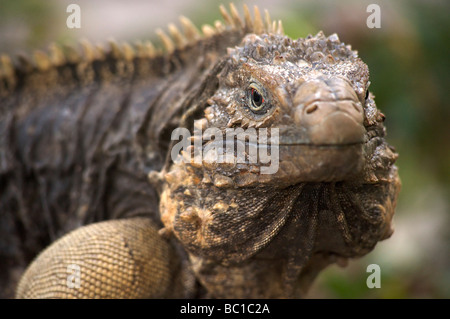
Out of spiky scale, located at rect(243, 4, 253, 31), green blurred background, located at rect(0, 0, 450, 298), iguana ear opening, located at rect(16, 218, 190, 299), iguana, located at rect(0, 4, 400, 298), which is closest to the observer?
iguana, located at rect(0, 4, 400, 298)

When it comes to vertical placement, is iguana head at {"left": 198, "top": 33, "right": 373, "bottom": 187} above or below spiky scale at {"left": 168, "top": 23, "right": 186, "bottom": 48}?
below

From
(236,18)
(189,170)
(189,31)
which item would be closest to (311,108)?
(189,170)

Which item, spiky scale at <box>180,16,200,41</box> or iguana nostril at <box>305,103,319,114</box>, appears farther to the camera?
spiky scale at <box>180,16,200,41</box>

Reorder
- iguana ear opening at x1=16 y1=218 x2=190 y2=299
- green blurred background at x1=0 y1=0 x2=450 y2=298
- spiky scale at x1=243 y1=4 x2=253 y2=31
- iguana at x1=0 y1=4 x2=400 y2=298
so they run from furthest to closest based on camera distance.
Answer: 1. green blurred background at x1=0 y1=0 x2=450 y2=298
2. spiky scale at x1=243 y1=4 x2=253 y2=31
3. iguana ear opening at x1=16 y1=218 x2=190 y2=299
4. iguana at x1=0 y1=4 x2=400 y2=298

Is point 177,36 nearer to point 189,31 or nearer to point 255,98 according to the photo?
point 189,31

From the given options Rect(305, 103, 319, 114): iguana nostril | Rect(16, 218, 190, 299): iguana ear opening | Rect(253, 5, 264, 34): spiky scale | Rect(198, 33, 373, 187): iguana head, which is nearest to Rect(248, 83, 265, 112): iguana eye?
Rect(198, 33, 373, 187): iguana head

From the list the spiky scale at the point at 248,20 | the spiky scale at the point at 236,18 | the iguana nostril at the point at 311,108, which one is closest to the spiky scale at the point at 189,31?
the spiky scale at the point at 236,18

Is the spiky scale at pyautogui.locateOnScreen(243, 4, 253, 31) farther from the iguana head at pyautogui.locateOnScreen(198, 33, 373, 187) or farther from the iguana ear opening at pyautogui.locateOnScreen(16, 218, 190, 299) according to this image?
the iguana ear opening at pyautogui.locateOnScreen(16, 218, 190, 299)
